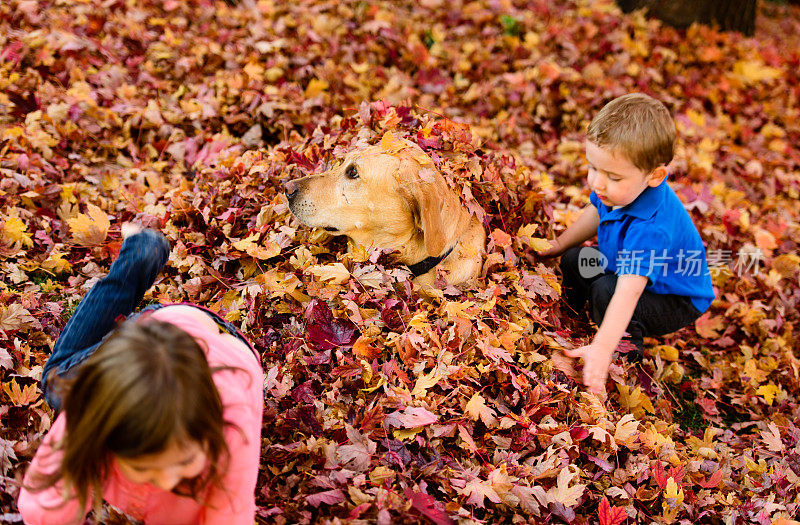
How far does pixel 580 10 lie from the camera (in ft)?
22.9

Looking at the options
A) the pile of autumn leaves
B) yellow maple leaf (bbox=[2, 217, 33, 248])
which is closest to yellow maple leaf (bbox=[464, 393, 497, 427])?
the pile of autumn leaves

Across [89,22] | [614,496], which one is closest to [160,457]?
[614,496]

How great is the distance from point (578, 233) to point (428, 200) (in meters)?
1.42

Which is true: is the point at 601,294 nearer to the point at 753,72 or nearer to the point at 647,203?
the point at 647,203

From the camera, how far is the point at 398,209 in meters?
3.15

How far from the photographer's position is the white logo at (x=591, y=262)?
150 inches

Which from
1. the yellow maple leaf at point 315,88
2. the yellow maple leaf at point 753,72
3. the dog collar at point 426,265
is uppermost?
the yellow maple leaf at point 315,88

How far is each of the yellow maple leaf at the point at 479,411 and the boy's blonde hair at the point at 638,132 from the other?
1516 mm

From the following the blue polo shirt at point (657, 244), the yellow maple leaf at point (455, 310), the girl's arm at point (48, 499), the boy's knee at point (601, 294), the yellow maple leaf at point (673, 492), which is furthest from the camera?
the boy's knee at point (601, 294)

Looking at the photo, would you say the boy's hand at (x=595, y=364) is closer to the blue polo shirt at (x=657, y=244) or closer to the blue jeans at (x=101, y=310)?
the blue polo shirt at (x=657, y=244)

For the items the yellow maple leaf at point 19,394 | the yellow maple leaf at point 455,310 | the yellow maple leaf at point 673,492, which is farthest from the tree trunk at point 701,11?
the yellow maple leaf at point 19,394

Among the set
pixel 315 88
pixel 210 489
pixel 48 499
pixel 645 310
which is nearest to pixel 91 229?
pixel 48 499

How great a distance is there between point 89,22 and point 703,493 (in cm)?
611

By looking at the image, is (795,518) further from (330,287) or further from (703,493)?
(330,287)
